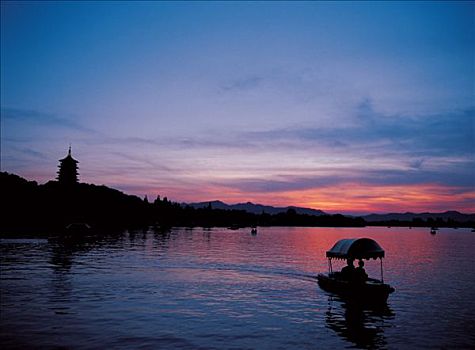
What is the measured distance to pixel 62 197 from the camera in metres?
144

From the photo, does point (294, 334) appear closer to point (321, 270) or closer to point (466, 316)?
point (466, 316)

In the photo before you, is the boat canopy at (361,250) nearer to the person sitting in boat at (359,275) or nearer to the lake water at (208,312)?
the person sitting in boat at (359,275)

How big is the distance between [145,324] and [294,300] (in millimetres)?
13879

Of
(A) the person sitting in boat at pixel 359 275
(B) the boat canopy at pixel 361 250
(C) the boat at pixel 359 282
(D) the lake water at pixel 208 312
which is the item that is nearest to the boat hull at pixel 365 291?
(C) the boat at pixel 359 282

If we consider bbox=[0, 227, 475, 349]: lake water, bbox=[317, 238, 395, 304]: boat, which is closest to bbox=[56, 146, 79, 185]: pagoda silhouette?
bbox=[0, 227, 475, 349]: lake water

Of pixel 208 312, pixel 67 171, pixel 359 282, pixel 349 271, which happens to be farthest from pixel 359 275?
pixel 67 171

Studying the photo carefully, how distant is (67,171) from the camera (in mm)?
161750

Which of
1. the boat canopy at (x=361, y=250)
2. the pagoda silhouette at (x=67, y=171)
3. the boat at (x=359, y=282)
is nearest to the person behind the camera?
the boat at (x=359, y=282)

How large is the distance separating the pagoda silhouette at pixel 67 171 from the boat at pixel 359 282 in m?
139

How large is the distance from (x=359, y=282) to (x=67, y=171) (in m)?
146

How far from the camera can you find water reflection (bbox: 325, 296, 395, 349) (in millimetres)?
23891

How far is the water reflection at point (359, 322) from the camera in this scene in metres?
23.9

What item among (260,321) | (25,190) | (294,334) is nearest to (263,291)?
(260,321)

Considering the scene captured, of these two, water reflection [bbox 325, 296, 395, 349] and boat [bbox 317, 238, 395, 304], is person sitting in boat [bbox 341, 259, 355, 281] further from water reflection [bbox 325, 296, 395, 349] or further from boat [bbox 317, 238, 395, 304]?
water reflection [bbox 325, 296, 395, 349]
